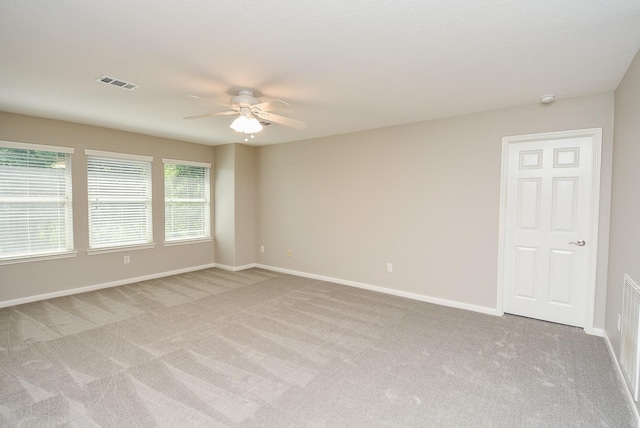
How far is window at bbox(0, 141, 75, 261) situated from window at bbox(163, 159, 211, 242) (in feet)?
4.68

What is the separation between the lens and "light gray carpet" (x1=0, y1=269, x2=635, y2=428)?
205cm

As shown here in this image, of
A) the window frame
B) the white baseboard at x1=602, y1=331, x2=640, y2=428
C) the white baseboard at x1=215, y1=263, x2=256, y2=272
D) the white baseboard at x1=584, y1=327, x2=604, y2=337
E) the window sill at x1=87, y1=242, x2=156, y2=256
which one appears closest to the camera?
the white baseboard at x1=602, y1=331, x2=640, y2=428

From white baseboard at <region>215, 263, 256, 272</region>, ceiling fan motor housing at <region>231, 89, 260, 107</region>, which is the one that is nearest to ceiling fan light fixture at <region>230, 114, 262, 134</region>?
ceiling fan motor housing at <region>231, 89, 260, 107</region>

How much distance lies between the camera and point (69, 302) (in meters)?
4.15

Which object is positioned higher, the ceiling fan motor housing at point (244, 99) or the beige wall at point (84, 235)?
the ceiling fan motor housing at point (244, 99)

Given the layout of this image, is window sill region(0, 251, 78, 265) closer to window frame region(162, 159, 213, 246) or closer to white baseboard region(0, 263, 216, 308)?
white baseboard region(0, 263, 216, 308)

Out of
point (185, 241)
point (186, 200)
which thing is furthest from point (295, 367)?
point (186, 200)

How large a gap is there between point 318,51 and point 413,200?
8.71 feet

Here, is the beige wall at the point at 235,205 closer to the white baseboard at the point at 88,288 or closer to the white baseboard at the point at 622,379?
the white baseboard at the point at 88,288

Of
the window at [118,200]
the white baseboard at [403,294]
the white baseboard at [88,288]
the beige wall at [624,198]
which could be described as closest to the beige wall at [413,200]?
the white baseboard at [403,294]

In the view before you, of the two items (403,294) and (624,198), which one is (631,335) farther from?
(403,294)

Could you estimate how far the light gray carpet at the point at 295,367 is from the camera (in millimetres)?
2051

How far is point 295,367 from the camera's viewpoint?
8.61 feet

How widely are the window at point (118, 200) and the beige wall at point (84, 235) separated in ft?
0.32
